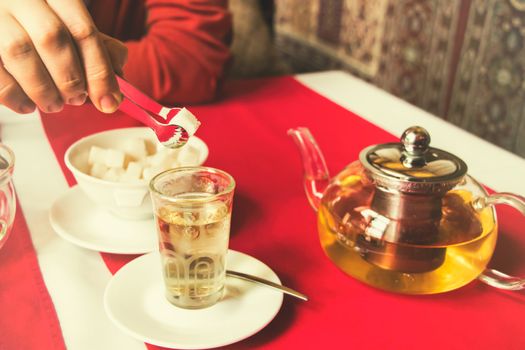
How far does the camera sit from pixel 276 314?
1.83 feet

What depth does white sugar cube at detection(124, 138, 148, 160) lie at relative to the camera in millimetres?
797

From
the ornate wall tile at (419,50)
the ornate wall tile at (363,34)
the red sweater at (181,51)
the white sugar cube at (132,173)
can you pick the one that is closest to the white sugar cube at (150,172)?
the white sugar cube at (132,173)

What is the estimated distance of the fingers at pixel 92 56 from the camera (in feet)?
1.87

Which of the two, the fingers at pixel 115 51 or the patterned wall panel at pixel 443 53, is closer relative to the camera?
the fingers at pixel 115 51

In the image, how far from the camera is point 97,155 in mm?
761

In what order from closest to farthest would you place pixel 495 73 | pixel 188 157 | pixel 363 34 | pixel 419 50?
pixel 188 157
pixel 495 73
pixel 419 50
pixel 363 34

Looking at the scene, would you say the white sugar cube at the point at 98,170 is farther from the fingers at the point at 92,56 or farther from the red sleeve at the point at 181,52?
the red sleeve at the point at 181,52

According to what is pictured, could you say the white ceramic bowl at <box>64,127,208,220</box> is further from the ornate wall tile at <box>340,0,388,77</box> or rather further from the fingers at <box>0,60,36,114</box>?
the ornate wall tile at <box>340,0,388,77</box>

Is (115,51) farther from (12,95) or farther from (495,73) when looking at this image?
(495,73)

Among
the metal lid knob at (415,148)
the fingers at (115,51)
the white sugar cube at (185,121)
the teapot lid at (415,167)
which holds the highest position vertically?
the fingers at (115,51)

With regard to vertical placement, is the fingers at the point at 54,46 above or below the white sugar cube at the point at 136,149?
above

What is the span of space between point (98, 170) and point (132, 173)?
53mm

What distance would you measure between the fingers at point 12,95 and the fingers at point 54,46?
4cm

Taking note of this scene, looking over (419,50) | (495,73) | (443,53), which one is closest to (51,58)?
(495,73)
